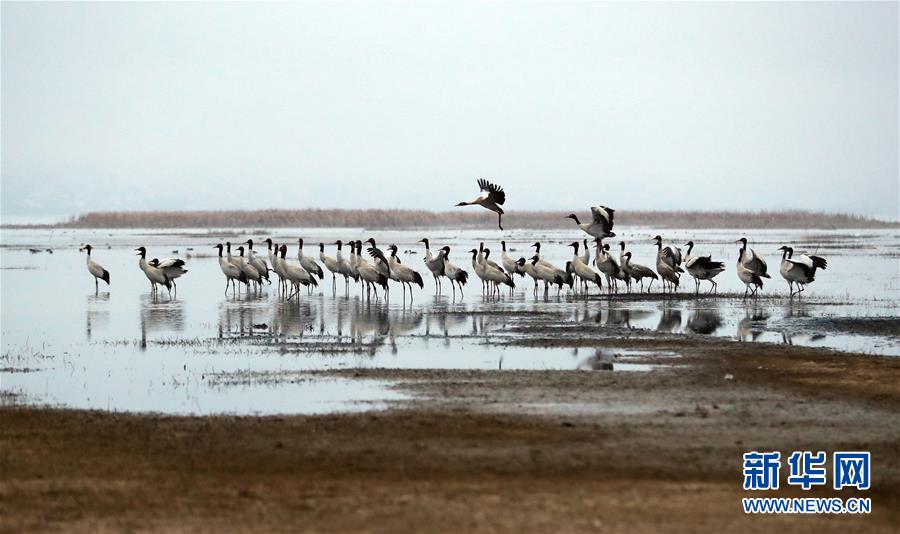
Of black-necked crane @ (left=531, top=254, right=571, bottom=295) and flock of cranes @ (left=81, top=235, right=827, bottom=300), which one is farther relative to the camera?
black-necked crane @ (left=531, top=254, right=571, bottom=295)

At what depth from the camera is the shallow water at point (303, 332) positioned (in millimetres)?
13812

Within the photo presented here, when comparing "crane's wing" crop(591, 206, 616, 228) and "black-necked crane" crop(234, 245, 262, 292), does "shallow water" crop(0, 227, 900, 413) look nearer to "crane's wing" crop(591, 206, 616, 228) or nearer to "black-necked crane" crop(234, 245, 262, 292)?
"black-necked crane" crop(234, 245, 262, 292)

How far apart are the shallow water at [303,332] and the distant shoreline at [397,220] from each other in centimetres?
5250

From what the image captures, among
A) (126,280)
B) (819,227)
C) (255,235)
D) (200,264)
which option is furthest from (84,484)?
(819,227)

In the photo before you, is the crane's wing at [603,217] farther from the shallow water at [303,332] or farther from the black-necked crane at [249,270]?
the black-necked crane at [249,270]

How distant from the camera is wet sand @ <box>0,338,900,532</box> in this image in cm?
811

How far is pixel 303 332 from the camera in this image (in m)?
19.8

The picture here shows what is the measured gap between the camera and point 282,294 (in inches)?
1139

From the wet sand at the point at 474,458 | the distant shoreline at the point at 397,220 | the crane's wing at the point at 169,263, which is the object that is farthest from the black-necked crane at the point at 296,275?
the distant shoreline at the point at 397,220

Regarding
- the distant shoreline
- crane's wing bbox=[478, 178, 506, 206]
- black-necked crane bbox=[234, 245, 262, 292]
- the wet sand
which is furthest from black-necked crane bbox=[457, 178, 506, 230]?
the distant shoreline

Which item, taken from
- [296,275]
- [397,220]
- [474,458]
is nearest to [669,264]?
[296,275]

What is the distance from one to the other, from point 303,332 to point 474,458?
34.1 feet

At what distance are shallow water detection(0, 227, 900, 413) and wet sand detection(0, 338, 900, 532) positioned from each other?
1.18m

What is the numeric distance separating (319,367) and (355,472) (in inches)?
246
